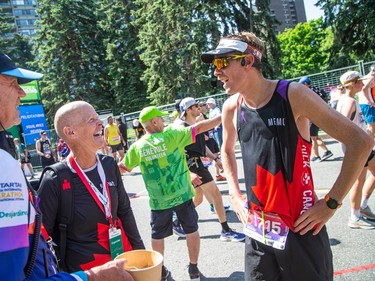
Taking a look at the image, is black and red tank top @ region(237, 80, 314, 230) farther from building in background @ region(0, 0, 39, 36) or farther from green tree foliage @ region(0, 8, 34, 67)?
building in background @ region(0, 0, 39, 36)

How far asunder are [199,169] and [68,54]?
38.6 metres

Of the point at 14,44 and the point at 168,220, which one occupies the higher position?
the point at 14,44

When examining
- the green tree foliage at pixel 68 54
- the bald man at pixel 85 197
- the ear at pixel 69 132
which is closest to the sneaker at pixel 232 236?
the bald man at pixel 85 197

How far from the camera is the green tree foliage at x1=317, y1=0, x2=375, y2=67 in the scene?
2563 cm

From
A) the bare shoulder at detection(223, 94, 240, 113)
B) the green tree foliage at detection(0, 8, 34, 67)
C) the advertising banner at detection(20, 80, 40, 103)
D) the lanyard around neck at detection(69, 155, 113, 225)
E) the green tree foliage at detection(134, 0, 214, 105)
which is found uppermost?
the green tree foliage at detection(0, 8, 34, 67)

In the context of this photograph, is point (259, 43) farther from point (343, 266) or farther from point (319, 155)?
point (319, 155)

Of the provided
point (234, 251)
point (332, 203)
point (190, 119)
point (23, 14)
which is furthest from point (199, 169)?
point (23, 14)

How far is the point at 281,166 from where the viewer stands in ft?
7.27

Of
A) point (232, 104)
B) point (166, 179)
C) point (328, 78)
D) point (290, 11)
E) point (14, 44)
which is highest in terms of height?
point (290, 11)

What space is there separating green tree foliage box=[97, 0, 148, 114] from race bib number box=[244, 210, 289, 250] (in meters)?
37.8

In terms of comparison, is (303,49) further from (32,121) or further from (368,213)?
(368,213)

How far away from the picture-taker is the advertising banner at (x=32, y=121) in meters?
21.6

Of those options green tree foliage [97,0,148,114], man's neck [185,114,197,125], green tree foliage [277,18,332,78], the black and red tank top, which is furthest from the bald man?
green tree foliage [277,18,332,78]

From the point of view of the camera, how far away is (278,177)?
2.22 meters
